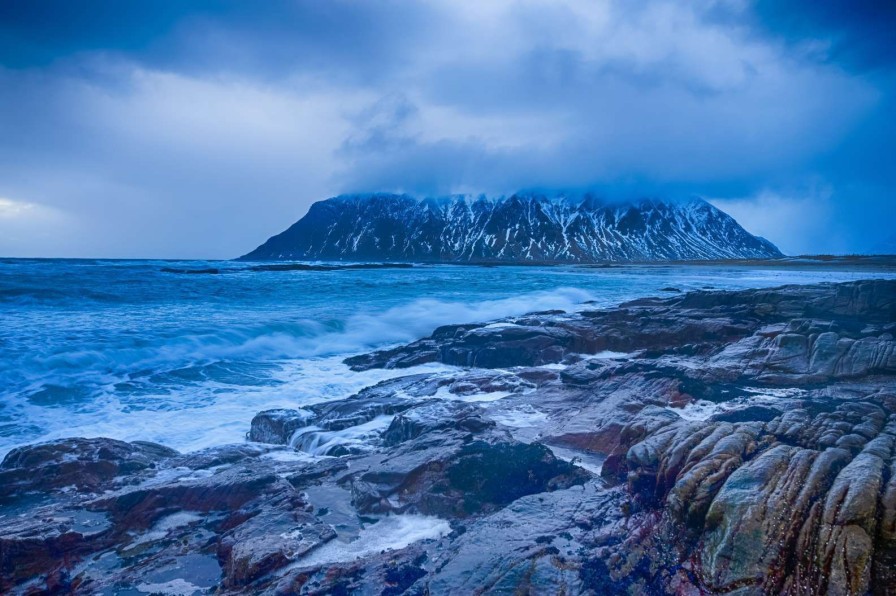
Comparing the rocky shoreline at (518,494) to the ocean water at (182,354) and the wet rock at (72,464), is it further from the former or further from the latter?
the ocean water at (182,354)

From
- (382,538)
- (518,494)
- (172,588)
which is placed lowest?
(172,588)

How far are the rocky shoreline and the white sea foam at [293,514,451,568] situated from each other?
0.03 meters

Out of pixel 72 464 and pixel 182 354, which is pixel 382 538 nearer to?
pixel 72 464

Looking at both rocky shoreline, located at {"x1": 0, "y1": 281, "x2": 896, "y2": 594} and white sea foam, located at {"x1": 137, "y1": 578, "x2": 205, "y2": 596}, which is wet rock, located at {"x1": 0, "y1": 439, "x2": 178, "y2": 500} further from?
white sea foam, located at {"x1": 137, "y1": 578, "x2": 205, "y2": 596}

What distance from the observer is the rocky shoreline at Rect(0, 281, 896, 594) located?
14.2 feet

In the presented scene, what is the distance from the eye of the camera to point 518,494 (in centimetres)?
648

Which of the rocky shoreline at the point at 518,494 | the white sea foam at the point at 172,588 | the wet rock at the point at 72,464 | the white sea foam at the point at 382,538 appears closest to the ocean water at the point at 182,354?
the wet rock at the point at 72,464

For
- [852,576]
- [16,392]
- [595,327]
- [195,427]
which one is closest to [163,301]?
[16,392]

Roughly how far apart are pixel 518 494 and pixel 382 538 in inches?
71.2

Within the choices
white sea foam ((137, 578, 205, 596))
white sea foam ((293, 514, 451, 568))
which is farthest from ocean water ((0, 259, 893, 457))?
white sea foam ((293, 514, 451, 568))

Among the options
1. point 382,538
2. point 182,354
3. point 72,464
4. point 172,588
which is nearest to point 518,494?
point 382,538

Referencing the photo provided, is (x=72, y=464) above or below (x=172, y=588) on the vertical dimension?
above

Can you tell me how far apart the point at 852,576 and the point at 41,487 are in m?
9.90

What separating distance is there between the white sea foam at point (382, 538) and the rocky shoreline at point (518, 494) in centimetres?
3
